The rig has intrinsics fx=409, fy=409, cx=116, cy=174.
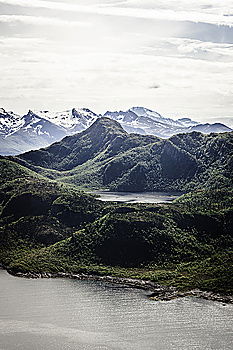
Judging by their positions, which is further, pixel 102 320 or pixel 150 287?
pixel 150 287

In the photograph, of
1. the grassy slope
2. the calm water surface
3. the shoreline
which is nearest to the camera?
the calm water surface

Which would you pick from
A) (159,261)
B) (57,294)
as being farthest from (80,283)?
(159,261)

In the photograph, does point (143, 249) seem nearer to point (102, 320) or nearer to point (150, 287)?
point (150, 287)

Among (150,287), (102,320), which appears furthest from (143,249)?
(102,320)

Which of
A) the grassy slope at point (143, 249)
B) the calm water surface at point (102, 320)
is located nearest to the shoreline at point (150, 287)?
the grassy slope at point (143, 249)

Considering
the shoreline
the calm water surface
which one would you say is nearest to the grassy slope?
the shoreline

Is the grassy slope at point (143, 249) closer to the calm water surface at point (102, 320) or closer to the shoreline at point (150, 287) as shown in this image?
the shoreline at point (150, 287)

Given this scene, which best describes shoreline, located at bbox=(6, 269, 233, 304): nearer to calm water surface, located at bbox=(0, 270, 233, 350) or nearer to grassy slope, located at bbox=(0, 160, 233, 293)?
grassy slope, located at bbox=(0, 160, 233, 293)
